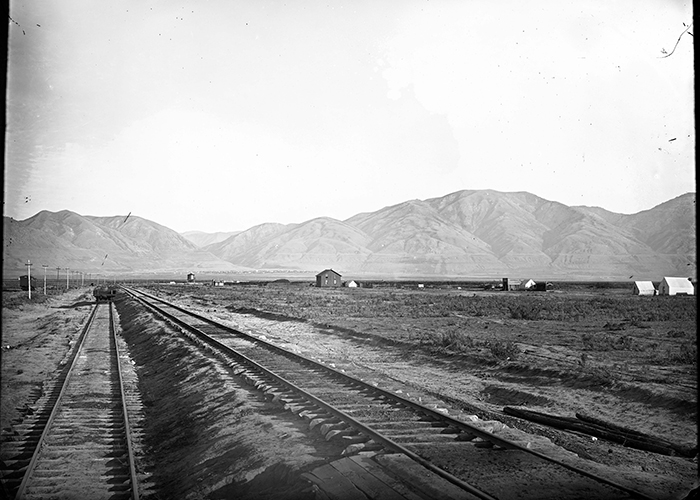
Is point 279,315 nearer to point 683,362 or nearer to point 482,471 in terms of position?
point 683,362

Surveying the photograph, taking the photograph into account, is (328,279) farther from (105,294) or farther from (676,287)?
(676,287)

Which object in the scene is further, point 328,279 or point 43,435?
point 328,279

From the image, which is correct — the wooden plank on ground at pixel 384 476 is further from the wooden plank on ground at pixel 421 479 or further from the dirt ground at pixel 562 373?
the dirt ground at pixel 562 373

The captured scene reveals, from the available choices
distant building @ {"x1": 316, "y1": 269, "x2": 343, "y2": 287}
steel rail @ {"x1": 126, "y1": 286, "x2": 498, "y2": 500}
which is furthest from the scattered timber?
distant building @ {"x1": 316, "y1": 269, "x2": 343, "y2": 287}

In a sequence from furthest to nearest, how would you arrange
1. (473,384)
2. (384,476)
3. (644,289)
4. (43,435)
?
1. (644,289)
2. (473,384)
3. (43,435)
4. (384,476)

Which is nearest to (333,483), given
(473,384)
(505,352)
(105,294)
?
(473,384)

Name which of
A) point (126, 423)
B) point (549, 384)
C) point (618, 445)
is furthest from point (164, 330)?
point (618, 445)
